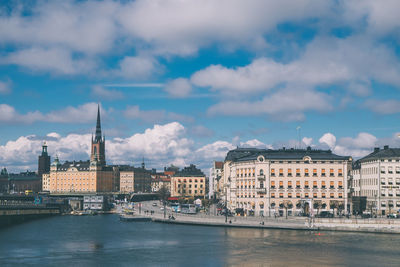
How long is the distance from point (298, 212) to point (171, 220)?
3169 centimetres

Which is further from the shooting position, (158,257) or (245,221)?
(245,221)

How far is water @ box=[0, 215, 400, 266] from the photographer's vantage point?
7519cm

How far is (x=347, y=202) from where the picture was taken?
142 metres

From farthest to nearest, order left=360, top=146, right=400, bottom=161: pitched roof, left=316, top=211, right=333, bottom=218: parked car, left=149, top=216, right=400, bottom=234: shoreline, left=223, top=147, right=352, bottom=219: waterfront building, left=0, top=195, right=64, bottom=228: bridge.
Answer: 1. left=0, top=195, right=64, bottom=228: bridge
2. left=360, top=146, right=400, bottom=161: pitched roof
3. left=223, top=147, right=352, bottom=219: waterfront building
4. left=316, top=211, right=333, bottom=218: parked car
5. left=149, top=216, right=400, bottom=234: shoreline

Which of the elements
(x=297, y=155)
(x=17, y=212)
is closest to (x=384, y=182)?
(x=297, y=155)

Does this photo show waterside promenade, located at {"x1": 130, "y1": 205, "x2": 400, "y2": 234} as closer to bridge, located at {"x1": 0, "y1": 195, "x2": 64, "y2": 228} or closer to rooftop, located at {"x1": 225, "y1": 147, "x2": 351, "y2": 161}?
rooftop, located at {"x1": 225, "y1": 147, "x2": 351, "y2": 161}

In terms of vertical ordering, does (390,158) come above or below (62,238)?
above

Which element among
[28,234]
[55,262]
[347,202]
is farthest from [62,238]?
[347,202]

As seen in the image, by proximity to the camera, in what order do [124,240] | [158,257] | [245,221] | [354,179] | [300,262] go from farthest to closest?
1. [354,179]
2. [245,221]
3. [124,240]
4. [158,257]
5. [300,262]

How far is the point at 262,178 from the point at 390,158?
32035mm

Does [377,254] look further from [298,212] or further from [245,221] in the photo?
[298,212]

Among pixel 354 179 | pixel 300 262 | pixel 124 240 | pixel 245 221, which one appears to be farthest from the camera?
pixel 354 179

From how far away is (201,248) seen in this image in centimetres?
8825

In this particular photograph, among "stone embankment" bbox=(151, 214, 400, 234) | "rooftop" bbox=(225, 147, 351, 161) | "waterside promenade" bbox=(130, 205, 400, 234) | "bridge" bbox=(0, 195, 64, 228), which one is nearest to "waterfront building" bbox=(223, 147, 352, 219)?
"rooftop" bbox=(225, 147, 351, 161)
